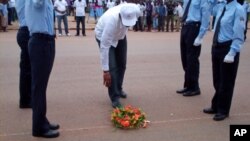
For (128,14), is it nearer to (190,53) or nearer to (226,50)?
(226,50)

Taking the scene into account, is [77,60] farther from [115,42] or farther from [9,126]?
[9,126]

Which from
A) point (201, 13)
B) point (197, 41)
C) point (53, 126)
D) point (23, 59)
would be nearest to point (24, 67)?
point (23, 59)

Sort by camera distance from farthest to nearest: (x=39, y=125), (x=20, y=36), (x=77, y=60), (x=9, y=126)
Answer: (x=77, y=60), (x=20, y=36), (x=9, y=126), (x=39, y=125)

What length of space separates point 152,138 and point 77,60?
6190 mm

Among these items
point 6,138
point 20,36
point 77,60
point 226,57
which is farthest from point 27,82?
point 77,60

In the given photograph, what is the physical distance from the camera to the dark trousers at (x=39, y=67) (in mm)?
5090

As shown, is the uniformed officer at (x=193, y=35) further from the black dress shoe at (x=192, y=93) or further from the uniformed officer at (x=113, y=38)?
the uniformed officer at (x=113, y=38)

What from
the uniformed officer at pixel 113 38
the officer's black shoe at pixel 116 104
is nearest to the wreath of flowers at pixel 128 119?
the uniformed officer at pixel 113 38

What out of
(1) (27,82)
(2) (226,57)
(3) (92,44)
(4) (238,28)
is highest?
(4) (238,28)

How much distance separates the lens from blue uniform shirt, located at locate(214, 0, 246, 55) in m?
5.88

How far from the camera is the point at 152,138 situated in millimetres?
5516

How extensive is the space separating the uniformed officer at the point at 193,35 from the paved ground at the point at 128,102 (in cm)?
31

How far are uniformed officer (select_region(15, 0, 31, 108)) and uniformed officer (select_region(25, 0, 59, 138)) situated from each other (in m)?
1.19

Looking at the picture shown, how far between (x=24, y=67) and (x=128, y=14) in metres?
1.86
